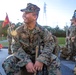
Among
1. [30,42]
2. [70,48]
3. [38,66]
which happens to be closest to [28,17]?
[30,42]

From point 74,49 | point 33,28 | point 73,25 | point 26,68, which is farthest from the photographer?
point 74,49

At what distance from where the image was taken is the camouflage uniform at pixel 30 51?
362cm

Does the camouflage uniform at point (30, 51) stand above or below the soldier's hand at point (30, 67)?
above

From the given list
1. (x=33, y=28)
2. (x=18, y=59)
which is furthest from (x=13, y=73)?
(x=33, y=28)

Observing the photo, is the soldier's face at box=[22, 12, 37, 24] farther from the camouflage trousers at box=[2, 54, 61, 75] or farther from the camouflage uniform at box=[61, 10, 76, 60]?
the camouflage uniform at box=[61, 10, 76, 60]

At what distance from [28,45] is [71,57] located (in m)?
6.15

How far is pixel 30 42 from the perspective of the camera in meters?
3.84

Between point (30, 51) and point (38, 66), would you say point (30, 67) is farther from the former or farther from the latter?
point (30, 51)

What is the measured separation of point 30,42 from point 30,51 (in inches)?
5.1

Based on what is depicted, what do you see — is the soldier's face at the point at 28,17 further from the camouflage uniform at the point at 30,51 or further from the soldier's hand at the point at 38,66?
the soldier's hand at the point at 38,66

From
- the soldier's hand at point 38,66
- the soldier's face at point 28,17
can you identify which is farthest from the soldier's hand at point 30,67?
the soldier's face at point 28,17

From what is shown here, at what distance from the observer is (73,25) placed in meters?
8.93

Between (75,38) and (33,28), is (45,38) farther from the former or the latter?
(75,38)

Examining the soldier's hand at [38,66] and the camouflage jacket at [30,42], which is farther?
the camouflage jacket at [30,42]
